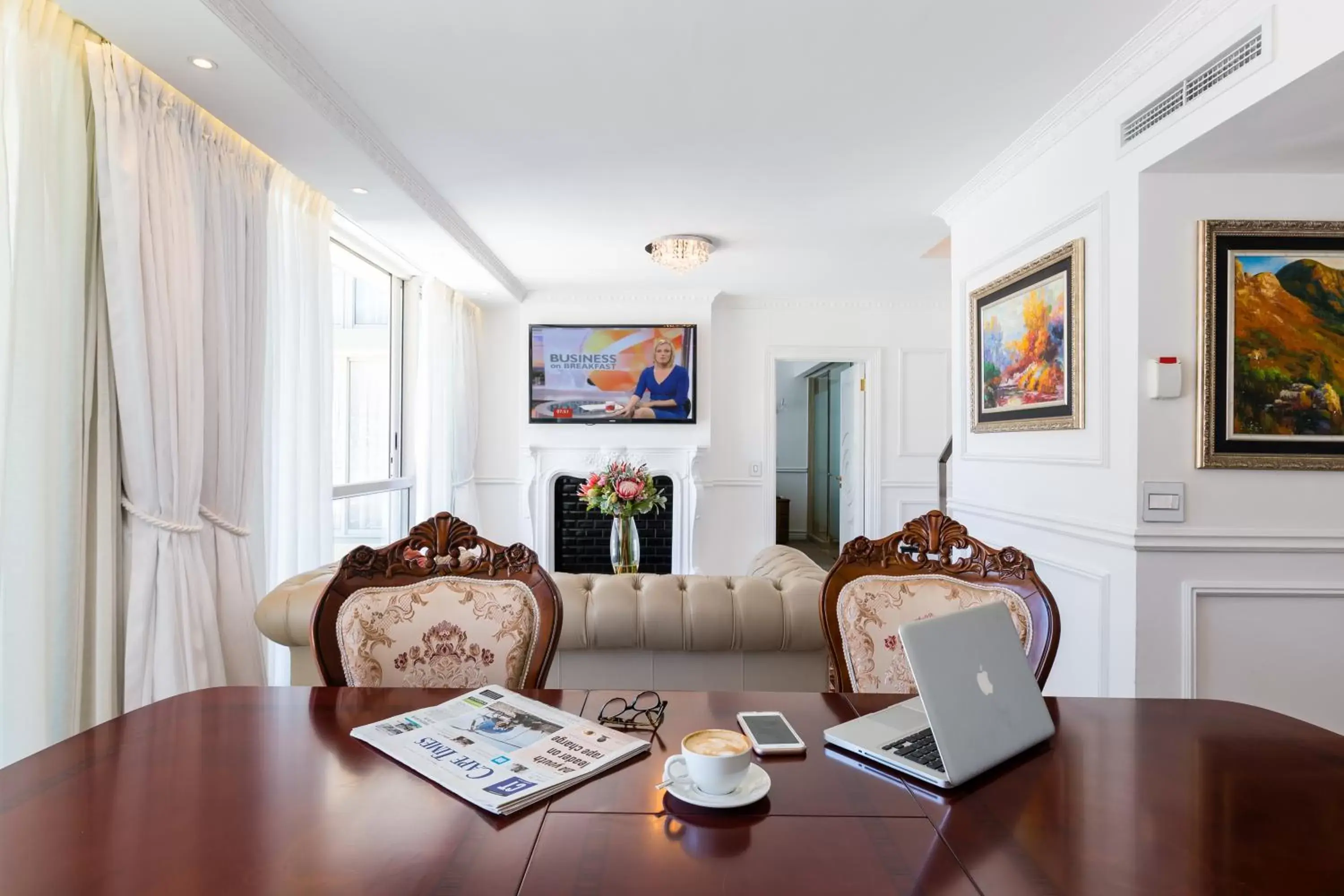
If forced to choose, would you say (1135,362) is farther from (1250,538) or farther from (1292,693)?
(1292,693)

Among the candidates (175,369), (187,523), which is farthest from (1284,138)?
(187,523)

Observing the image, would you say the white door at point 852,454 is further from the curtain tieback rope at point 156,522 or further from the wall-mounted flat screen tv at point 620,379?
the curtain tieback rope at point 156,522

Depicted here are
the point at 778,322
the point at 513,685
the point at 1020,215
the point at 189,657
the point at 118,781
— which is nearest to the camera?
the point at 118,781

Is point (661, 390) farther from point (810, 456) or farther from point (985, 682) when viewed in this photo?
point (985, 682)

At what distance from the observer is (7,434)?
1922 millimetres

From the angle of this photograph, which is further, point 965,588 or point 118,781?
point 965,588

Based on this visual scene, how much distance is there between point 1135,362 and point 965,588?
1329 mm

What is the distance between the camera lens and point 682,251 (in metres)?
4.35

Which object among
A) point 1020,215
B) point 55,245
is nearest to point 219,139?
point 55,245

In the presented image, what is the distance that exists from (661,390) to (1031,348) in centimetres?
330

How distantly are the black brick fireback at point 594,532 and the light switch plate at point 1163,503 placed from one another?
3953 millimetres

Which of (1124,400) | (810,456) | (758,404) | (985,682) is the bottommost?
(985,682)

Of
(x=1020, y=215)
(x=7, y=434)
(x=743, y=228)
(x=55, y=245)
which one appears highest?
(x=743, y=228)

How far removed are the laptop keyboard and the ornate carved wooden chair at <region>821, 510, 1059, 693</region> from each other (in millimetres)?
430
